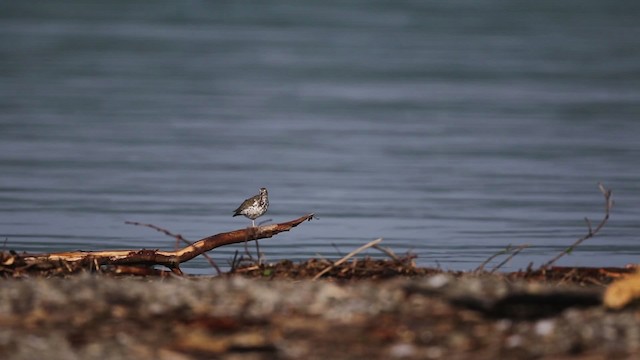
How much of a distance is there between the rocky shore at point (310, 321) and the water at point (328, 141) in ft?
20.0

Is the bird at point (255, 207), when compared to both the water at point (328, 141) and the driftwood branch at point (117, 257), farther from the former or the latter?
the driftwood branch at point (117, 257)

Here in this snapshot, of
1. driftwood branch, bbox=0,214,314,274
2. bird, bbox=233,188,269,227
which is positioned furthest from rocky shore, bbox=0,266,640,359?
bird, bbox=233,188,269,227

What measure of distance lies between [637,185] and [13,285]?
14.3m

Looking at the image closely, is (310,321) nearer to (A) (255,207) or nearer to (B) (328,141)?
(A) (255,207)

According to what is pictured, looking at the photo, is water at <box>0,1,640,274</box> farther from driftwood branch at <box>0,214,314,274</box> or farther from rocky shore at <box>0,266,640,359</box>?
rocky shore at <box>0,266,640,359</box>

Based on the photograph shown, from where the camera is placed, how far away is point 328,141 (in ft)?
98.8

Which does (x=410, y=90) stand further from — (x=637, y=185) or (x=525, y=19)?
(x=525, y=19)

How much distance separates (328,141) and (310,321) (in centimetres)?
2282

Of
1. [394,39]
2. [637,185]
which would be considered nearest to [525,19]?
[394,39]

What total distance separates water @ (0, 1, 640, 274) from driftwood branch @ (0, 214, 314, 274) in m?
2.68

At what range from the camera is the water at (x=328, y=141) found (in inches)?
667

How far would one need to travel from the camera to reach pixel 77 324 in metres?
7.38

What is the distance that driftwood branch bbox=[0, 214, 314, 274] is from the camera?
10352 mm

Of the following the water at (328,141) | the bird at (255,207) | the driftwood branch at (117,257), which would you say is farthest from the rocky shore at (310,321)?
the water at (328,141)
